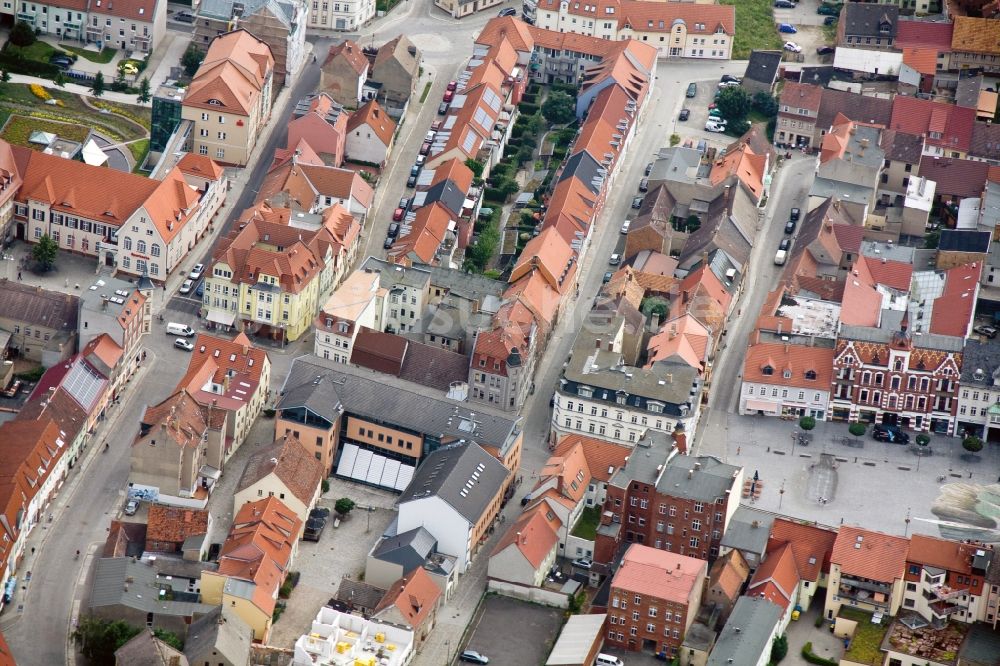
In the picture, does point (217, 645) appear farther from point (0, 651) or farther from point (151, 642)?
point (0, 651)

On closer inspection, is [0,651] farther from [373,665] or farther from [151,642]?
[373,665]

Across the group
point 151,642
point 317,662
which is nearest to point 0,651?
point 151,642

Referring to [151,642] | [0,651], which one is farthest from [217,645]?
[0,651]

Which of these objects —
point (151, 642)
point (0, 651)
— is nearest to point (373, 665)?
point (151, 642)

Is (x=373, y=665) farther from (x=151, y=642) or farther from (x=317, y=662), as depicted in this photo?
(x=151, y=642)
